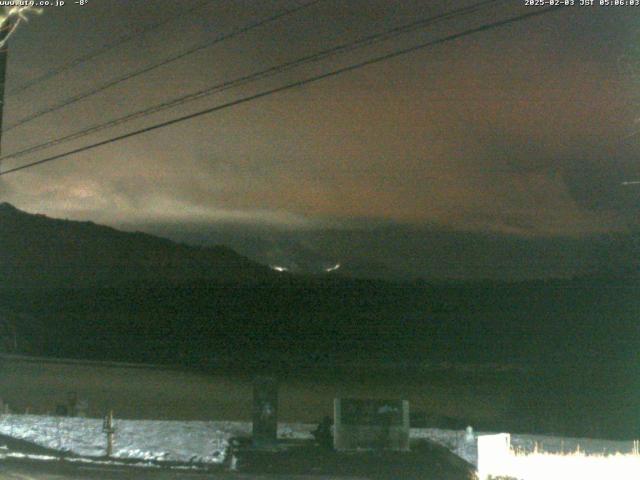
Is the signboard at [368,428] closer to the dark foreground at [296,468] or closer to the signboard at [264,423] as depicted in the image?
the dark foreground at [296,468]

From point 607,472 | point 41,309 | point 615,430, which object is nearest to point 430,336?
point 615,430

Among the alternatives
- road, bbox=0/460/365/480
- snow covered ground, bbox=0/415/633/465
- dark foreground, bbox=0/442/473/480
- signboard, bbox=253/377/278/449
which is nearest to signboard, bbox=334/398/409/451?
dark foreground, bbox=0/442/473/480

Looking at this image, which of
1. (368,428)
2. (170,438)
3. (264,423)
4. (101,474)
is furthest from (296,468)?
(170,438)

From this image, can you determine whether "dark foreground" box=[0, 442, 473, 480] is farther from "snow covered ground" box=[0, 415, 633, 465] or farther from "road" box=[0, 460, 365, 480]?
"snow covered ground" box=[0, 415, 633, 465]

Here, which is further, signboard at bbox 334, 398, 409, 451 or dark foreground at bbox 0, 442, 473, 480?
signboard at bbox 334, 398, 409, 451

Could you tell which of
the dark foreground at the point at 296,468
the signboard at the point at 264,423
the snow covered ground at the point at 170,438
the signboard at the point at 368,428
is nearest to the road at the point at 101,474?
the dark foreground at the point at 296,468
